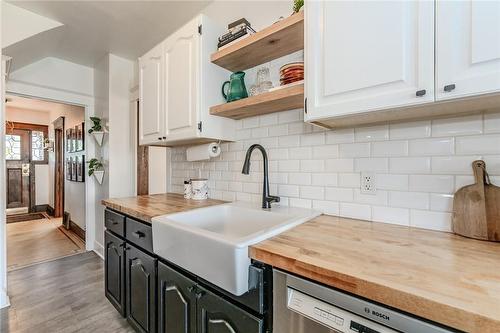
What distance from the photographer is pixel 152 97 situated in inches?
77.0

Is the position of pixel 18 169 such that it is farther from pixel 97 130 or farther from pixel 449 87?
pixel 449 87

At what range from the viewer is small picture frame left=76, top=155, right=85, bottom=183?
12.0ft

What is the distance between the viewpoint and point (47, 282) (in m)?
2.43

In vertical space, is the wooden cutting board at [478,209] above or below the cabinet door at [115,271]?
above

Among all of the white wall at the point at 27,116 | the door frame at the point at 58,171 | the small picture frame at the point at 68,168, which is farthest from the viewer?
the white wall at the point at 27,116

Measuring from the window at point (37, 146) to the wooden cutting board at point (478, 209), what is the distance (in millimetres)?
7722

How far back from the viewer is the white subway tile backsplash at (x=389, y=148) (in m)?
1.07

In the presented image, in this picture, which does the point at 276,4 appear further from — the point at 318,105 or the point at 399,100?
the point at 399,100

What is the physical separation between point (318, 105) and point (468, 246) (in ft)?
2.36

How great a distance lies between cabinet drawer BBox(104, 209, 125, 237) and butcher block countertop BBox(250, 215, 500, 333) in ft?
3.97

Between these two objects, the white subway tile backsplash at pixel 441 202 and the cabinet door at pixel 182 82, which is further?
the cabinet door at pixel 182 82

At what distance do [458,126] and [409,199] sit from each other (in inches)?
13.7

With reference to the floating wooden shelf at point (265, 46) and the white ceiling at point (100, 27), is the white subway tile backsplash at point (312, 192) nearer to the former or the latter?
the floating wooden shelf at point (265, 46)

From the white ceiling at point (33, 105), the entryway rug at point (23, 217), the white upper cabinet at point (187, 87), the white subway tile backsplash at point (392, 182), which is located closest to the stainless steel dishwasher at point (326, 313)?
the white subway tile backsplash at point (392, 182)
